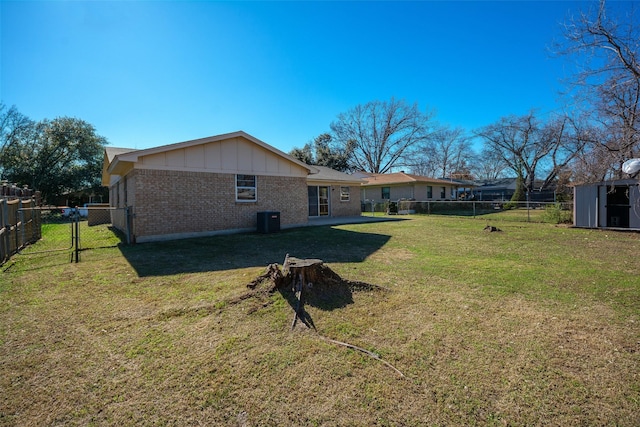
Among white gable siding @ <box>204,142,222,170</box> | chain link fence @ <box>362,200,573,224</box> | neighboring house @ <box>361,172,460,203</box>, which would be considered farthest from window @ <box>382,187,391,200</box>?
white gable siding @ <box>204,142,222,170</box>

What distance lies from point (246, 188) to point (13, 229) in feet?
22.6

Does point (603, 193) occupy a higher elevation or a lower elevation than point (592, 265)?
higher

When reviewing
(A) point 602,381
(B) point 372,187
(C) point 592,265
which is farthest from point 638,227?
(B) point 372,187

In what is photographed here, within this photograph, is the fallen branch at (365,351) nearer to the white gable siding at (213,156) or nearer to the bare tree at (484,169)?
the white gable siding at (213,156)

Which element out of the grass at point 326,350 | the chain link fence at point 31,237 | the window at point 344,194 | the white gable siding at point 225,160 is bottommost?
the grass at point 326,350

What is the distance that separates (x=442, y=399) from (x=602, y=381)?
4.95 ft

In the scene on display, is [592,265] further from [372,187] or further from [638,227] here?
[372,187]

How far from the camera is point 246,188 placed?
12445 mm

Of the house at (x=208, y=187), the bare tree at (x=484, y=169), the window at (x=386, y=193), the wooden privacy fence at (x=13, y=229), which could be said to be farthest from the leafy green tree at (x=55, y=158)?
the bare tree at (x=484, y=169)

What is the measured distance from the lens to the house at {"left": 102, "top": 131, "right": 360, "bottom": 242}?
33.0 ft

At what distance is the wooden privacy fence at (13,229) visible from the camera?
7.34m

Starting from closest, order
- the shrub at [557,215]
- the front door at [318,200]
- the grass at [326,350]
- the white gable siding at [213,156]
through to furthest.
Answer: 1. the grass at [326,350]
2. the white gable siding at [213,156]
3. the shrub at [557,215]
4. the front door at [318,200]

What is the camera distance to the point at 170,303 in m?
4.59

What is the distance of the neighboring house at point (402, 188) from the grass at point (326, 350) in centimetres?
2272
